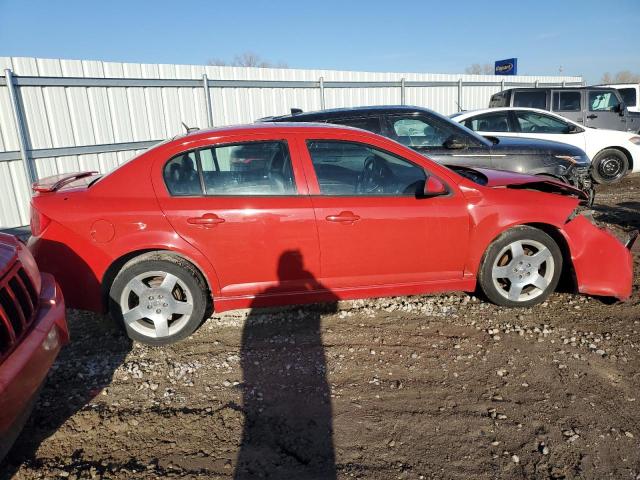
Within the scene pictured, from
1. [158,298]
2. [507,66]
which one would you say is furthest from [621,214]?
[507,66]

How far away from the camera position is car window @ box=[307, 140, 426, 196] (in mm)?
3650

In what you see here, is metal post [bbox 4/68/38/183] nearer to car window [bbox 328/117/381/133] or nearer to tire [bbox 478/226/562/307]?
car window [bbox 328/117/381/133]

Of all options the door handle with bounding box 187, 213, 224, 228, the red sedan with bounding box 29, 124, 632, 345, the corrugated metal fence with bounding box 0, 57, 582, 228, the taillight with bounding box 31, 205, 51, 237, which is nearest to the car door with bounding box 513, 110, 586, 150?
the corrugated metal fence with bounding box 0, 57, 582, 228

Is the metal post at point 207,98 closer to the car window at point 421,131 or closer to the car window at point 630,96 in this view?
the car window at point 421,131

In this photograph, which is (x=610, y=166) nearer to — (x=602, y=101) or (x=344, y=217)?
(x=602, y=101)

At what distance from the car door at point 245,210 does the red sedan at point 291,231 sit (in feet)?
0.03

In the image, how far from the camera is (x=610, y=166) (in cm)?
1012

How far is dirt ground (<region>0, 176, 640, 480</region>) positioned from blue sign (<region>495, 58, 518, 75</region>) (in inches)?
933

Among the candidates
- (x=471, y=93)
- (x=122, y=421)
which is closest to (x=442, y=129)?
(x=122, y=421)

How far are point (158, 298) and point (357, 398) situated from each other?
5.55ft

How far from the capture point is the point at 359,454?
2.41 metres

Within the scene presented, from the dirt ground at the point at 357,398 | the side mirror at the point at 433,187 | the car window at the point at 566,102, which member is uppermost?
the car window at the point at 566,102

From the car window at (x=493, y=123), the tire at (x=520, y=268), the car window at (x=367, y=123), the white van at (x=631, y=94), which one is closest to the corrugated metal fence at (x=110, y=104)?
the car window at (x=493, y=123)

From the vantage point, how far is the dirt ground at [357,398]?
237cm
